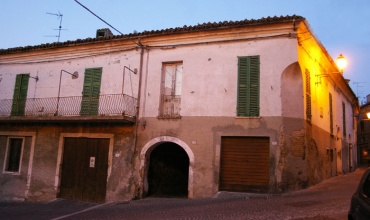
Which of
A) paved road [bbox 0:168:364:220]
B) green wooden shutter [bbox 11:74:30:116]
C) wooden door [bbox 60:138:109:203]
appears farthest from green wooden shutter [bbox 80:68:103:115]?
paved road [bbox 0:168:364:220]

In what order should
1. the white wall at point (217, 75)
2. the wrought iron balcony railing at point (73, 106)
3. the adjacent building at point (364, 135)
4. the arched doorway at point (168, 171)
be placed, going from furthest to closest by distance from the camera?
the adjacent building at point (364, 135) < the arched doorway at point (168, 171) < the wrought iron balcony railing at point (73, 106) < the white wall at point (217, 75)

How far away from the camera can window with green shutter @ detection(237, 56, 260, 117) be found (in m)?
11.6

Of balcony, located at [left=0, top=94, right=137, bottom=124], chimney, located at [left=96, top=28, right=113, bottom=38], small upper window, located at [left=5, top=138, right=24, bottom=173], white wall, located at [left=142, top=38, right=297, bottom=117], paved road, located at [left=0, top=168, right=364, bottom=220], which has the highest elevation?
chimney, located at [left=96, top=28, right=113, bottom=38]

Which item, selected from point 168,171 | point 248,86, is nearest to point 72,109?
point 168,171

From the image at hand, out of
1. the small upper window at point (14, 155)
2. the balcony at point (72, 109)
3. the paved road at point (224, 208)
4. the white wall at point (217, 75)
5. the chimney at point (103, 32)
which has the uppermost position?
the chimney at point (103, 32)

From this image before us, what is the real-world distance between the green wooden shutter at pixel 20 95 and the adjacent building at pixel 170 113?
51 millimetres

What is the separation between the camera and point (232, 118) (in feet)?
38.7

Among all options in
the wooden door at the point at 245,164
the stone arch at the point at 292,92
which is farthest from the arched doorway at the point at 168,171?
the stone arch at the point at 292,92

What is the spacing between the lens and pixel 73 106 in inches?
558

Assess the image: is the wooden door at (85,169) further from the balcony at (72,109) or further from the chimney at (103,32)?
the chimney at (103,32)

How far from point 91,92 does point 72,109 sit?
3.65ft

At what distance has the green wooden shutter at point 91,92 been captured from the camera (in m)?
13.8

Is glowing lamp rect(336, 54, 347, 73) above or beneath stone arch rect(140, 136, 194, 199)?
above

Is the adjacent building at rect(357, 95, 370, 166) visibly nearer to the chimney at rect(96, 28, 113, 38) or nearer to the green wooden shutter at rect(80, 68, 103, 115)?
the chimney at rect(96, 28, 113, 38)
